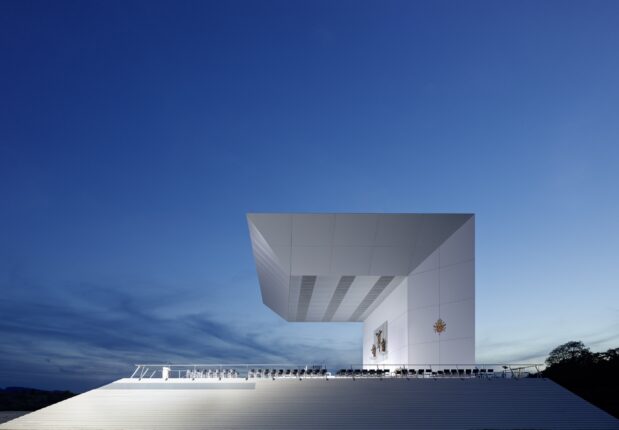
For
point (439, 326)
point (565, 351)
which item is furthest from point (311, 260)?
point (565, 351)

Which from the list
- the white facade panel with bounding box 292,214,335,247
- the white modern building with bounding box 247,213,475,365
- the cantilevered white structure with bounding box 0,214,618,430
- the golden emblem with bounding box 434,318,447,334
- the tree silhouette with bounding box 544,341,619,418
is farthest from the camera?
the golden emblem with bounding box 434,318,447,334

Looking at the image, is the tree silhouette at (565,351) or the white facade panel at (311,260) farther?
the tree silhouette at (565,351)

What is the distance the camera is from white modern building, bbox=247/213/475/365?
2856 cm

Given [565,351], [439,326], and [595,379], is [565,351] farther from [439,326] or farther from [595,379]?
[595,379]

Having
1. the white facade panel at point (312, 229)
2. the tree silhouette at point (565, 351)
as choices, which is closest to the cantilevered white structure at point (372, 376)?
the white facade panel at point (312, 229)

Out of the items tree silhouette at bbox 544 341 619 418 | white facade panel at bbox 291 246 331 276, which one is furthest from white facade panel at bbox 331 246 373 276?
tree silhouette at bbox 544 341 619 418

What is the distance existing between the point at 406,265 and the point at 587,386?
1089 cm

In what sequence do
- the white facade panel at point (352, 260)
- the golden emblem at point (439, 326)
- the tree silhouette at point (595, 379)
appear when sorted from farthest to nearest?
the white facade panel at point (352, 260) → the golden emblem at point (439, 326) → the tree silhouette at point (595, 379)

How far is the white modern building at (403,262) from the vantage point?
28562mm

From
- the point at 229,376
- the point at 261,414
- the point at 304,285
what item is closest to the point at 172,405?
the point at 261,414

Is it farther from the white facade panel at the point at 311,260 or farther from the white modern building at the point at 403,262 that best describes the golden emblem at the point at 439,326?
the white facade panel at the point at 311,260

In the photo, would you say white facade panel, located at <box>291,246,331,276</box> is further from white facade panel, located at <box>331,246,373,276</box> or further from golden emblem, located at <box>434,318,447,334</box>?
golden emblem, located at <box>434,318,447,334</box>

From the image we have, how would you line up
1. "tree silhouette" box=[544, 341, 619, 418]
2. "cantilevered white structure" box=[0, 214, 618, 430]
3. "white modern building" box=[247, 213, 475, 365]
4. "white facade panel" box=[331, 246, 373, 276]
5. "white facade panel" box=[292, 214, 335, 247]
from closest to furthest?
"cantilevered white structure" box=[0, 214, 618, 430]
"tree silhouette" box=[544, 341, 619, 418]
"white modern building" box=[247, 213, 475, 365]
"white facade panel" box=[292, 214, 335, 247]
"white facade panel" box=[331, 246, 373, 276]

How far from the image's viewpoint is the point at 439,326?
95.5ft
